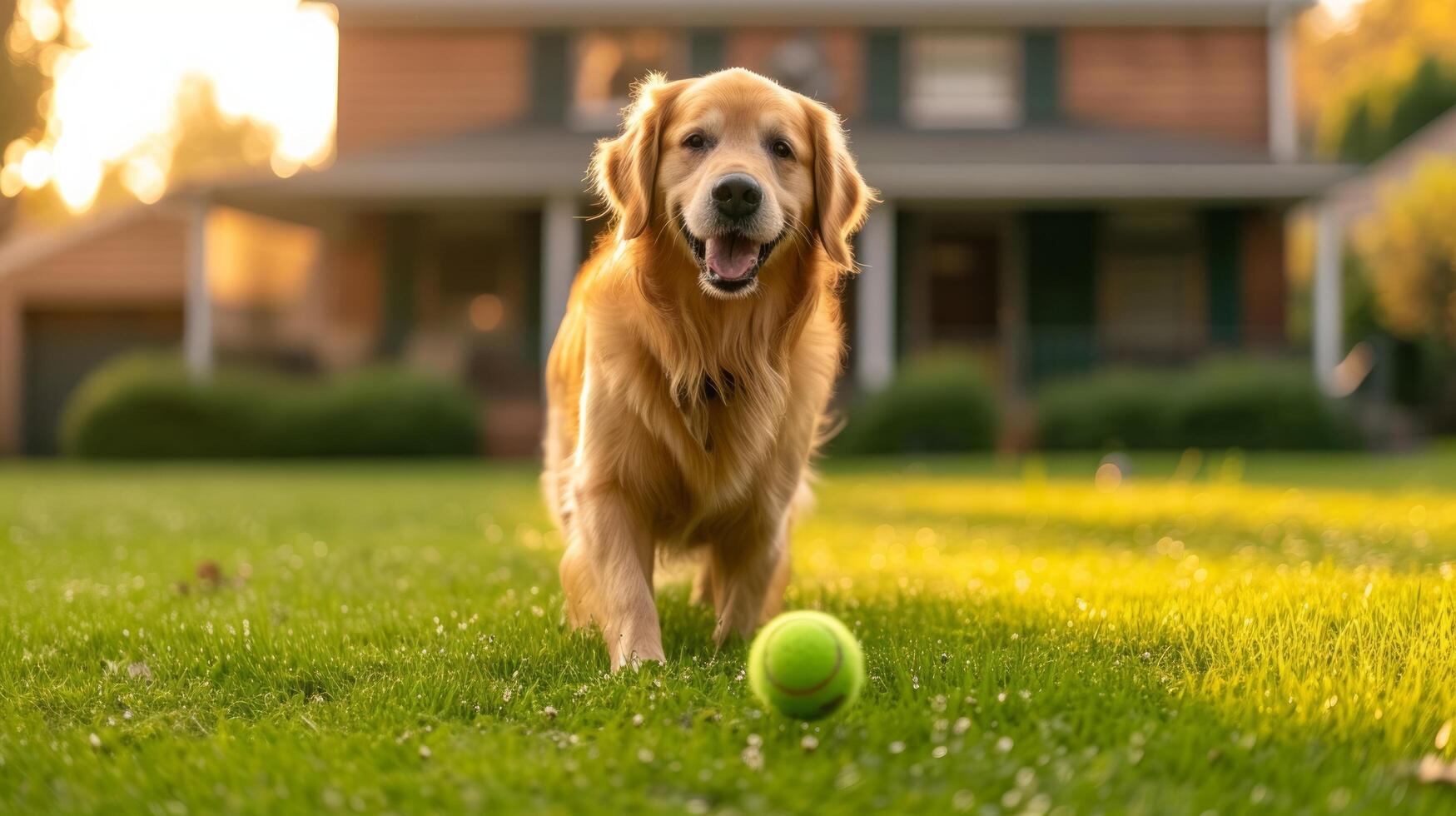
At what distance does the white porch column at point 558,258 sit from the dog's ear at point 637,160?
1270cm

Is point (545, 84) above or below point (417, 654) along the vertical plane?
above

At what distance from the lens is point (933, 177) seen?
17.4 m

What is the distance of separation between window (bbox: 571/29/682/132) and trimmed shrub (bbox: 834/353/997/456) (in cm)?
704

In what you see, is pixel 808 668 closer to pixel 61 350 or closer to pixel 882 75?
pixel 882 75

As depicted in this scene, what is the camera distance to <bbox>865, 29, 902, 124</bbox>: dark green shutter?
19609 mm

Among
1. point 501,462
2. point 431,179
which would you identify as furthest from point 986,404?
point 431,179

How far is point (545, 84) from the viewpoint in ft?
64.5

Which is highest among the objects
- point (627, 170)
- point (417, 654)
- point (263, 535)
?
point (627, 170)

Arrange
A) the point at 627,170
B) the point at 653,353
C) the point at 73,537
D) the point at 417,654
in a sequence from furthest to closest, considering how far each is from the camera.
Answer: the point at 73,537 < the point at 627,170 < the point at 653,353 < the point at 417,654

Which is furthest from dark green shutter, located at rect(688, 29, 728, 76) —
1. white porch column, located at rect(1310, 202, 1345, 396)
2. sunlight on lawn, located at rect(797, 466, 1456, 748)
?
sunlight on lawn, located at rect(797, 466, 1456, 748)

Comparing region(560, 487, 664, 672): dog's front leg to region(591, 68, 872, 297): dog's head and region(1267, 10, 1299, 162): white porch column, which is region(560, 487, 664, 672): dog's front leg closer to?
region(591, 68, 872, 297): dog's head

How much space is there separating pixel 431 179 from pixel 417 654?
14.7 m

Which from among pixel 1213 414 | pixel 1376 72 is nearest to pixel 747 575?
pixel 1213 414

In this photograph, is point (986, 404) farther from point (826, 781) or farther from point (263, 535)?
point (826, 781)
